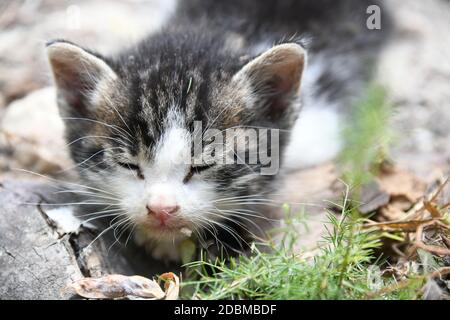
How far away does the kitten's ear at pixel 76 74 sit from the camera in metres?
2.49

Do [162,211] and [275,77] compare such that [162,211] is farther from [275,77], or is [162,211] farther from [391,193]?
[391,193]

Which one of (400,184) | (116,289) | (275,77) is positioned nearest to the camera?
(116,289)

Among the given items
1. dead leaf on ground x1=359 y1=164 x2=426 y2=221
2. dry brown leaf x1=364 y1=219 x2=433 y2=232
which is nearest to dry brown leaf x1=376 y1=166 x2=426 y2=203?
dead leaf on ground x1=359 y1=164 x2=426 y2=221

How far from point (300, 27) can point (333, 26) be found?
315 millimetres

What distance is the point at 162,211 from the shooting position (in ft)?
7.18

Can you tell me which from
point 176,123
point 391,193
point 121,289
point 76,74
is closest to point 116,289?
point 121,289

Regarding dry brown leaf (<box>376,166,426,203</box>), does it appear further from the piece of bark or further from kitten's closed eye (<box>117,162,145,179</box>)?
the piece of bark

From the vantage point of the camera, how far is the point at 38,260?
7.20ft

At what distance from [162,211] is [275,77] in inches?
31.5

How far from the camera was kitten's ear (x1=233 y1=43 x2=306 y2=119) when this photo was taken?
8.08ft

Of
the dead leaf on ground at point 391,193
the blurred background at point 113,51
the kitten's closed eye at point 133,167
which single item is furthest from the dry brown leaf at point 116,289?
the dead leaf on ground at point 391,193

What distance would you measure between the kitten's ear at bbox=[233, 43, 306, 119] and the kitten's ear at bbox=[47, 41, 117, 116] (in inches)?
22.3
